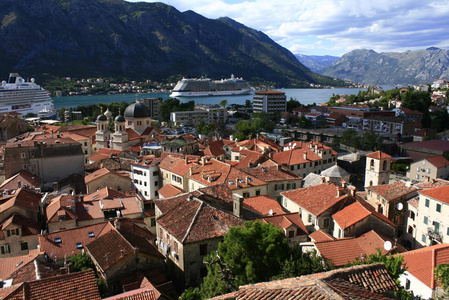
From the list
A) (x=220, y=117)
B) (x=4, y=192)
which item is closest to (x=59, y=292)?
(x=4, y=192)

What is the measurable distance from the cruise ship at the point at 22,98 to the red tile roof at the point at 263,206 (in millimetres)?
120595

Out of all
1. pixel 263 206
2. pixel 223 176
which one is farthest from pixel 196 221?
pixel 223 176

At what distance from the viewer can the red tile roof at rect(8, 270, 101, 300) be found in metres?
16.0

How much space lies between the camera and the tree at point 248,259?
15703 mm

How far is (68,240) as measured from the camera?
23641 mm

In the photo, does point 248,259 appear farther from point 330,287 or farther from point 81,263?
point 81,263

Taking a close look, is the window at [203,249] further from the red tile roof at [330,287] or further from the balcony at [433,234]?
the balcony at [433,234]

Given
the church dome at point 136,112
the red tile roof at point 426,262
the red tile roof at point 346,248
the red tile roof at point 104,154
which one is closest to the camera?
the red tile roof at point 426,262

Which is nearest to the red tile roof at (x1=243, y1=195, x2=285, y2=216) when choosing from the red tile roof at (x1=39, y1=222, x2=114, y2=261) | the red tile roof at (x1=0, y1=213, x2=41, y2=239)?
the red tile roof at (x1=39, y1=222, x2=114, y2=261)

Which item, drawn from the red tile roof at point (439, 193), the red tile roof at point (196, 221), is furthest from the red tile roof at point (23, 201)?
the red tile roof at point (439, 193)

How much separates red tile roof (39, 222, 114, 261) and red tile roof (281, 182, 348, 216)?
14.0 metres

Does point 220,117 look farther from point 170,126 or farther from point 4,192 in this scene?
point 4,192

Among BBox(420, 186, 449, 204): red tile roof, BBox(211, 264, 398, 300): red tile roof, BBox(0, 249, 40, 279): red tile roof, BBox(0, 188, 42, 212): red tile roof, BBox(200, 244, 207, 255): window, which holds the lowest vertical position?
BBox(0, 249, 40, 279): red tile roof

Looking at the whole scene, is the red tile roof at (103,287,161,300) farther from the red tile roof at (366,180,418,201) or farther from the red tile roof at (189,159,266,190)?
the red tile roof at (366,180,418,201)
